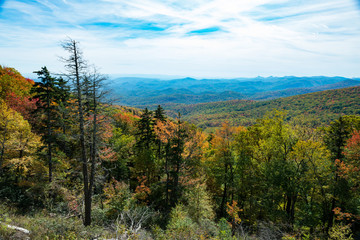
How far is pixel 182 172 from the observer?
22250 mm

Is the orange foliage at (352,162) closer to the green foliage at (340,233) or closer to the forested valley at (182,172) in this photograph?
the forested valley at (182,172)

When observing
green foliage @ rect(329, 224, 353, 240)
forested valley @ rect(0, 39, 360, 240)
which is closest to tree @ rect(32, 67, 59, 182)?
forested valley @ rect(0, 39, 360, 240)

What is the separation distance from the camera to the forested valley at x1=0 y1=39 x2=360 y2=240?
13633 millimetres

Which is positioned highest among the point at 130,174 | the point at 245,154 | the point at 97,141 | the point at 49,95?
the point at 49,95

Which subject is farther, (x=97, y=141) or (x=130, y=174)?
(x=130, y=174)

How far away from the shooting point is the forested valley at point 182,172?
13633mm

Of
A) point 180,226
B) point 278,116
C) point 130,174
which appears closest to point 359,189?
point 278,116

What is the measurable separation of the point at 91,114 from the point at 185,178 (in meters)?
14.9

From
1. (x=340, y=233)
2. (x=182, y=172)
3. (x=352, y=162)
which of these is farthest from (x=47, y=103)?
(x=352, y=162)

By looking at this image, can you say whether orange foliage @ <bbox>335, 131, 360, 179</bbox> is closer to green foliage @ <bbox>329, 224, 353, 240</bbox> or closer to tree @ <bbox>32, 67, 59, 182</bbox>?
green foliage @ <bbox>329, 224, 353, 240</bbox>

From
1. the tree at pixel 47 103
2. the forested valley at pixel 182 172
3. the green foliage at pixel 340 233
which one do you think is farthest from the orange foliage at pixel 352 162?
the tree at pixel 47 103

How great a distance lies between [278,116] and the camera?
2109 cm

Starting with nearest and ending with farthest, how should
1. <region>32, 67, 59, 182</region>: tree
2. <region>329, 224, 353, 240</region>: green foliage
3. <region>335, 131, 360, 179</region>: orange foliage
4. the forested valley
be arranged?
<region>329, 224, 353, 240</region>: green foliage < the forested valley < <region>335, 131, 360, 179</region>: orange foliage < <region>32, 67, 59, 182</region>: tree

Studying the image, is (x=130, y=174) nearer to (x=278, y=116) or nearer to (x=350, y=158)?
(x=278, y=116)
